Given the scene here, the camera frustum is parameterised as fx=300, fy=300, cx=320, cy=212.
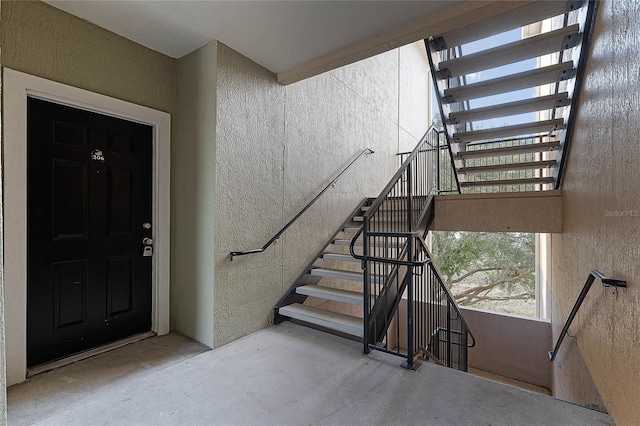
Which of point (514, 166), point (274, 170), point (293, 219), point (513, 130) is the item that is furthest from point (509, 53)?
point (293, 219)

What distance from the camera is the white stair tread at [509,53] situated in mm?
2498

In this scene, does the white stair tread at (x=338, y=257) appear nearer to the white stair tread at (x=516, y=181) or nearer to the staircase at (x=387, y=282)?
the staircase at (x=387, y=282)

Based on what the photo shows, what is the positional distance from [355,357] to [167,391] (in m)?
1.37

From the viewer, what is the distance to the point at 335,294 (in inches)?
119

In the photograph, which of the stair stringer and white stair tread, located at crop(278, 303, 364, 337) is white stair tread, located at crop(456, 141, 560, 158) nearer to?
the stair stringer

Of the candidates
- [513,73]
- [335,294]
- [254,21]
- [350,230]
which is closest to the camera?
[254,21]

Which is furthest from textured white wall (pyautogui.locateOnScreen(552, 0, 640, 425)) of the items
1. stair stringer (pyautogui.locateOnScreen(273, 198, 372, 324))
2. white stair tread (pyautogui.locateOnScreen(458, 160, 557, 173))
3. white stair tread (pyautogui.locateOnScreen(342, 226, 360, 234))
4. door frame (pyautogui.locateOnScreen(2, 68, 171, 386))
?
door frame (pyautogui.locateOnScreen(2, 68, 171, 386))

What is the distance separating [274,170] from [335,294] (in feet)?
4.66

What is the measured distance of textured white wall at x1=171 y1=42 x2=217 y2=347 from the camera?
8.56 feet

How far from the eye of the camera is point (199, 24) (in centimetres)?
236

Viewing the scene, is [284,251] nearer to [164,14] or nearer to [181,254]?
[181,254]

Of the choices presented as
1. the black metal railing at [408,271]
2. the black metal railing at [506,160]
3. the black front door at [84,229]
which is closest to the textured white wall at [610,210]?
the black metal railing at [408,271]

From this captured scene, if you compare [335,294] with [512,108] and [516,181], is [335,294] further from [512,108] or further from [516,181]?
[516,181]

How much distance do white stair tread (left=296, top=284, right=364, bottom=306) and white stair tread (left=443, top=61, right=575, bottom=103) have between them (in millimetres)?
2353
